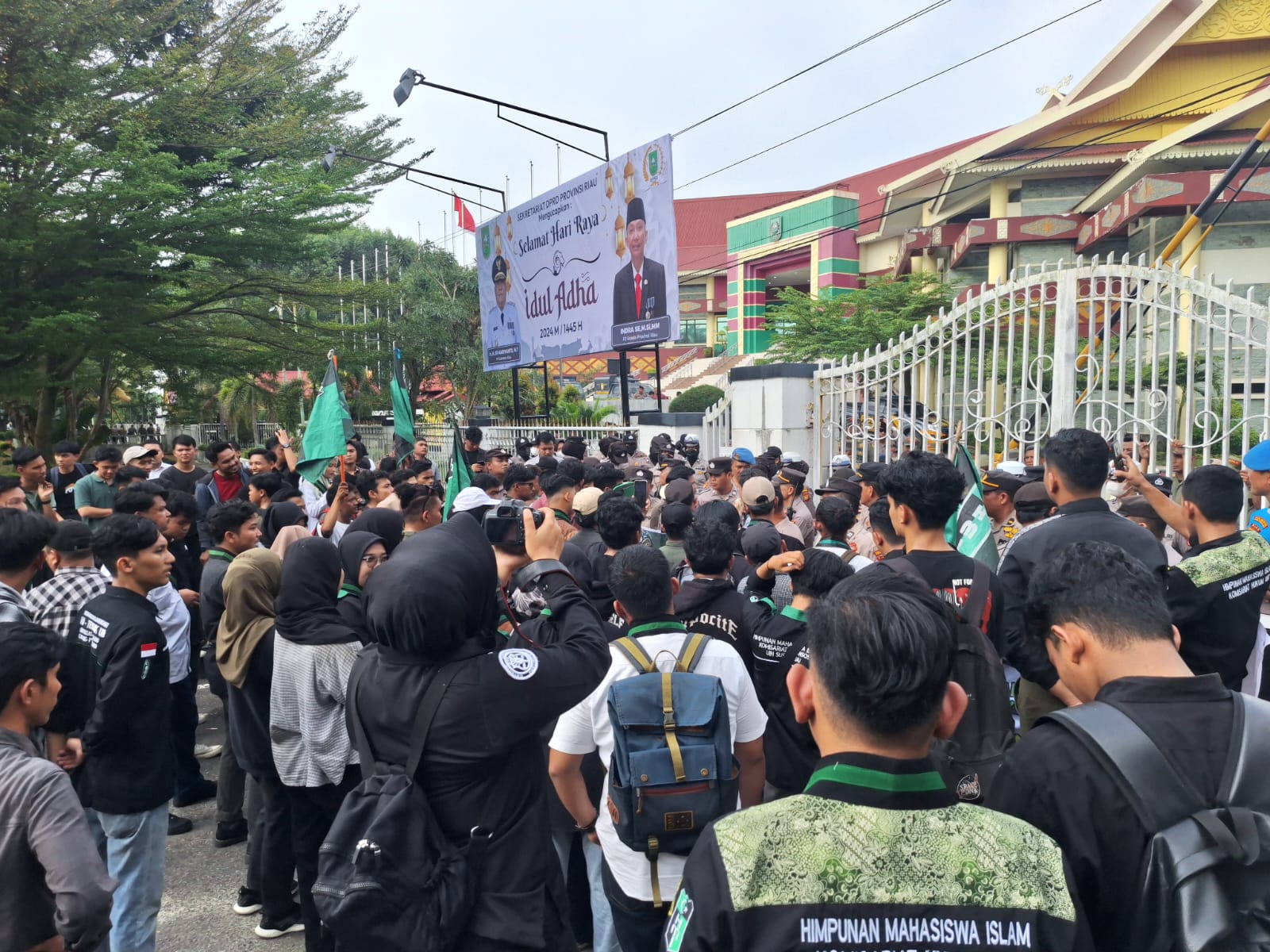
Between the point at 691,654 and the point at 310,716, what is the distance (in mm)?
1605

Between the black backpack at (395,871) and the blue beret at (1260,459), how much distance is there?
12.2ft

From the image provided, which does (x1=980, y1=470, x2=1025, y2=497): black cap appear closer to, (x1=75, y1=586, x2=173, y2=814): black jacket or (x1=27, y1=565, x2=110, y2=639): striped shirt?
(x1=75, y1=586, x2=173, y2=814): black jacket

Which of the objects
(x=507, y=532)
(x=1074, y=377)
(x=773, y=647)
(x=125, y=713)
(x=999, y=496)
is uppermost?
(x=1074, y=377)

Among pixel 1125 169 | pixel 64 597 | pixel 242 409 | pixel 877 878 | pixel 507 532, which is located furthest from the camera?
pixel 242 409

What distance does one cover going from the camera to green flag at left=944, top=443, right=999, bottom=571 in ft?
12.1

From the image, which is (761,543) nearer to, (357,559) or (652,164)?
(357,559)

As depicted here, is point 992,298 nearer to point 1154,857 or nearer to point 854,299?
Result: point 1154,857

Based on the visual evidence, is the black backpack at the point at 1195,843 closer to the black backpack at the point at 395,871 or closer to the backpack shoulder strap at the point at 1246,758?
the backpack shoulder strap at the point at 1246,758

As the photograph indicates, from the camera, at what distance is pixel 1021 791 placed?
1546 mm

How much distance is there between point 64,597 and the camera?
3408 mm

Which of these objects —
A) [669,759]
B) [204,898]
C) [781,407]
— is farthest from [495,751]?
[781,407]

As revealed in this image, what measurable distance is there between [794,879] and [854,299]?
79.2ft

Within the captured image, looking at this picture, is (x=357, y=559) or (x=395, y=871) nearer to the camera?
(x=395, y=871)

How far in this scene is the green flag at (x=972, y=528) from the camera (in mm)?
3684
